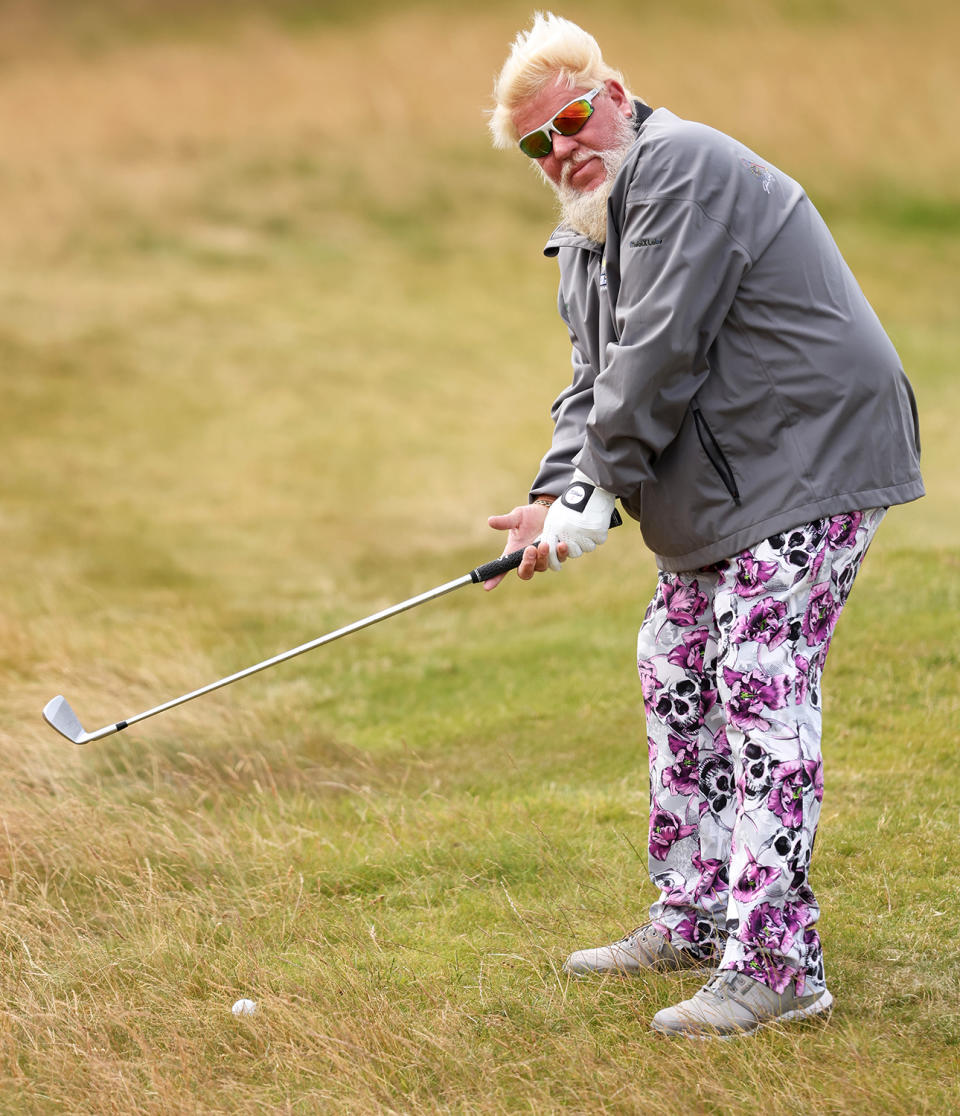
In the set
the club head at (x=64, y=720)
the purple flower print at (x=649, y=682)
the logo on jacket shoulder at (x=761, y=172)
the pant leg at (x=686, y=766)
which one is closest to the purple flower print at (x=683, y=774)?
the pant leg at (x=686, y=766)

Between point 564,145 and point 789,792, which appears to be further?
point 564,145

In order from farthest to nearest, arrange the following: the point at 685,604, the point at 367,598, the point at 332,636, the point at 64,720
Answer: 1. the point at 367,598
2. the point at 64,720
3. the point at 332,636
4. the point at 685,604

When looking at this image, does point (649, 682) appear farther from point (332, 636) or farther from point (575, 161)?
point (575, 161)

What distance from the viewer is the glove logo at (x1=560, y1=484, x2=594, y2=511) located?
156 inches

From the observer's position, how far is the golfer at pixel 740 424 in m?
3.71

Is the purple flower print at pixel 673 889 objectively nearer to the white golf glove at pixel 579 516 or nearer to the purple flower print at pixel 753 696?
the purple flower print at pixel 753 696

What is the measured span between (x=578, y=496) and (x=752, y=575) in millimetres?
504

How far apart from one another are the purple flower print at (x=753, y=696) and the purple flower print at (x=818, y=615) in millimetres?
150

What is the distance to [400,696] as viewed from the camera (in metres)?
8.80

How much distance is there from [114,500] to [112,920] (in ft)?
33.0

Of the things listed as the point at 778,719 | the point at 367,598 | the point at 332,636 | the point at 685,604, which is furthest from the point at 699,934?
the point at 367,598

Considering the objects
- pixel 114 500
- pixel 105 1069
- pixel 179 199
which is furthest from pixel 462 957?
pixel 179 199

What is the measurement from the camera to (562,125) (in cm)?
391

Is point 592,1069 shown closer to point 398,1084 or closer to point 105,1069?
point 398,1084
